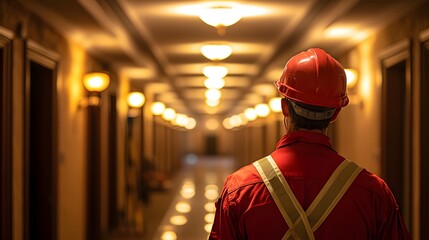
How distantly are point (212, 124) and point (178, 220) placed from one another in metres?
30.7

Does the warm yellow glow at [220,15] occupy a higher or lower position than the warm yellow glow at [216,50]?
higher

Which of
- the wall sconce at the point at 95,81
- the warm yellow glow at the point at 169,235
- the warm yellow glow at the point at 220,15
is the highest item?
the warm yellow glow at the point at 220,15

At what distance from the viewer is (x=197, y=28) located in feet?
25.7

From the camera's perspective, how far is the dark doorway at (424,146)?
15.8ft

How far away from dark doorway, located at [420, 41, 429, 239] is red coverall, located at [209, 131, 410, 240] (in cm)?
298

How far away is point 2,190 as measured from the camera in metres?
4.42

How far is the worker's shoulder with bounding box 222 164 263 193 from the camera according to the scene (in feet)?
6.70

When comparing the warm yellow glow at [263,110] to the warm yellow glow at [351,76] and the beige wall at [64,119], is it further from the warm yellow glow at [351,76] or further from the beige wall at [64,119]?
the warm yellow glow at [351,76]

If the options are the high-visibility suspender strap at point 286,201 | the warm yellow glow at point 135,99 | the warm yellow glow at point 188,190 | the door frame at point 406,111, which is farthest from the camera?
the warm yellow glow at point 188,190

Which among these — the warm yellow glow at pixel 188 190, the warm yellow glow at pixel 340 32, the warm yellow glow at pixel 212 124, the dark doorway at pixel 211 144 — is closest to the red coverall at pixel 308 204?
the warm yellow glow at pixel 340 32

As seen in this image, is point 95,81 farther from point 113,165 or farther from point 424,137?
point 424,137

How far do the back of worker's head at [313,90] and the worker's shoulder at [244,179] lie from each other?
240 millimetres

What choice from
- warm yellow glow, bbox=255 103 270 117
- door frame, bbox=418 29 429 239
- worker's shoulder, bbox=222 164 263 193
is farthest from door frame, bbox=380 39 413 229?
warm yellow glow, bbox=255 103 270 117

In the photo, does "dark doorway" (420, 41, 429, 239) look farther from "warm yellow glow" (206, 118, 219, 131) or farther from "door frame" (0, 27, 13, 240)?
"warm yellow glow" (206, 118, 219, 131)
